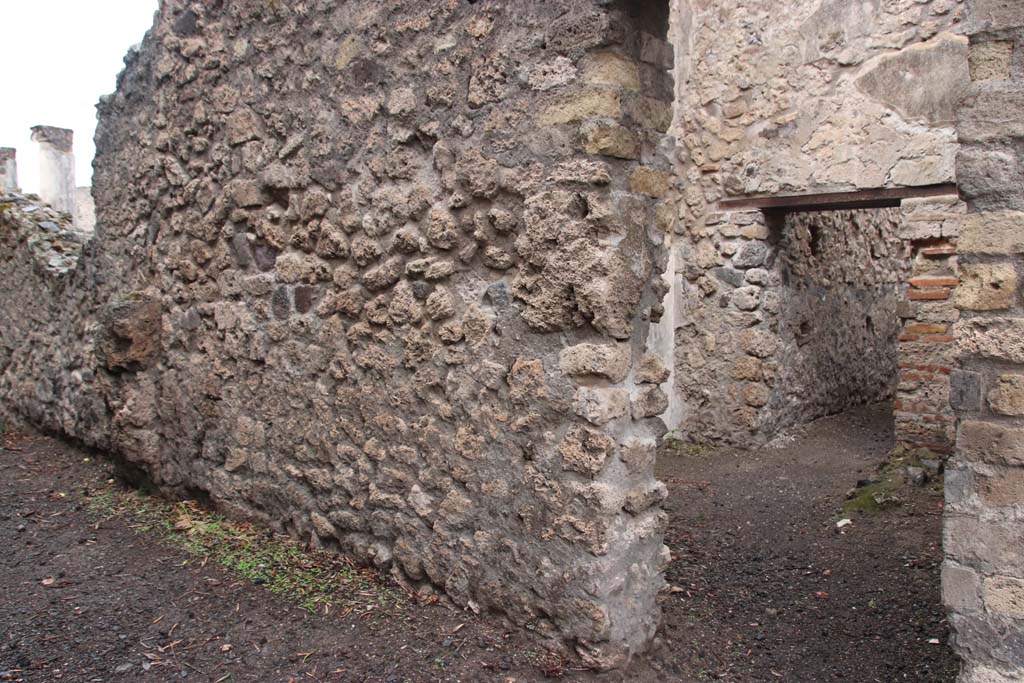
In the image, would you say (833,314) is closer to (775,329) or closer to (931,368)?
(775,329)

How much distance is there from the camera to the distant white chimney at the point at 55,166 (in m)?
15.3

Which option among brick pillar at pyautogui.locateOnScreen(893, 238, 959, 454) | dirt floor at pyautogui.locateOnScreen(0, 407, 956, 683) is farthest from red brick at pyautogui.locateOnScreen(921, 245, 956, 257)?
dirt floor at pyautogui.locateOnScreen(0, 407, 956, 683)

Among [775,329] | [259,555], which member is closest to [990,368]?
[259,555]

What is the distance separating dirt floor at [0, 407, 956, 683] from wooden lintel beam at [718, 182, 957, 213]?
190 centimetres

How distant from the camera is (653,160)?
9.16ft

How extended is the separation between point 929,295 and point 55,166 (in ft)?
50.6

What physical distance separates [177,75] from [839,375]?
223 inches

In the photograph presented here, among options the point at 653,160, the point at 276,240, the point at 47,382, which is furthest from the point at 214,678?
the point at 47,382

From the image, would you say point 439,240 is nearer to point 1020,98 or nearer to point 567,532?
point 567,532

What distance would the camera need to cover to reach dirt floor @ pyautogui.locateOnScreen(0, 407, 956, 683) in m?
2.82

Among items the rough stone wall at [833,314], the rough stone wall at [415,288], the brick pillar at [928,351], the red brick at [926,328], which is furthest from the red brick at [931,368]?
the rough stone wall at [415,288]

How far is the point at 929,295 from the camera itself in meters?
5.43

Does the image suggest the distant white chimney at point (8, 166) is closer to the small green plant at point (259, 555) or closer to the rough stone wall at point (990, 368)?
the small green plant at point (259, 555)

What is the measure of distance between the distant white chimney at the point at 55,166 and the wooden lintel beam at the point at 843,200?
44.8 feet
